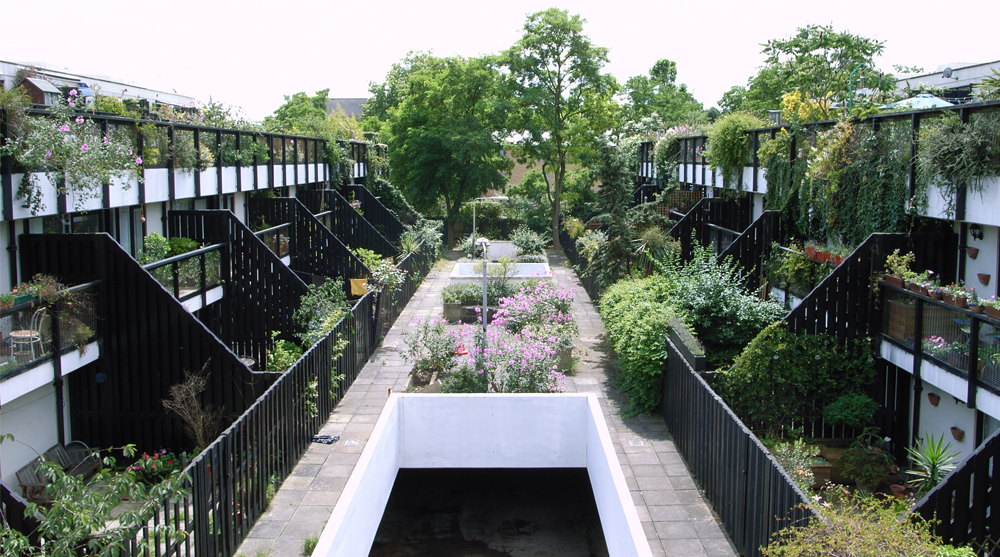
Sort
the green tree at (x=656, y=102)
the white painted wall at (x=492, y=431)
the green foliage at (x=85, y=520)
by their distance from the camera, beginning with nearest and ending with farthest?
the green foliage at (x=85, y=520) → the white painted wall at (x=492, y=431) → the green tree at (x=656, y=102)

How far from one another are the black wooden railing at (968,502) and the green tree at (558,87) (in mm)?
30593

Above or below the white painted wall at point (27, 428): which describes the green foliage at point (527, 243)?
above

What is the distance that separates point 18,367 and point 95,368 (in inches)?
83.3

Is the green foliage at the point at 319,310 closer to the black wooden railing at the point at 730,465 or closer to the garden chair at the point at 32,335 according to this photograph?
the garden chair at the point at 32,335

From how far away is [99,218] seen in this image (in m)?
12.4

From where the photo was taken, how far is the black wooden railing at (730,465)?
7438 mm

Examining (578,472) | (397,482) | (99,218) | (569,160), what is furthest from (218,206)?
(569,160)

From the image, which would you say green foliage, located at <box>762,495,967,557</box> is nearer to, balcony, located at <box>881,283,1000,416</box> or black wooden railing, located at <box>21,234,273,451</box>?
balcony, located at <box>881,283,1000,416</box>

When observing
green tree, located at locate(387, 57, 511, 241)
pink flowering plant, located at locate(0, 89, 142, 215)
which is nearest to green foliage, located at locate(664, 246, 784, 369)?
pink flowering plant, located at locate(0, 89, 142, 215)

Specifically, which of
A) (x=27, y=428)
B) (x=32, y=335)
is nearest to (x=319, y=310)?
(x=27, y=428)

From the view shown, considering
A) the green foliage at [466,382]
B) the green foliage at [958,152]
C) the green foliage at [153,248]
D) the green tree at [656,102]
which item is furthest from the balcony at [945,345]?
the green tree at [656,102]

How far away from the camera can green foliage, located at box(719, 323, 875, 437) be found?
11211mm

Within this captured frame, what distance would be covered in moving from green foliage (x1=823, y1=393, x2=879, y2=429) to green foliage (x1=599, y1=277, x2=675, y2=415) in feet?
8.97

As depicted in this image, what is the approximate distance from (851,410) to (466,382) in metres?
6.10
